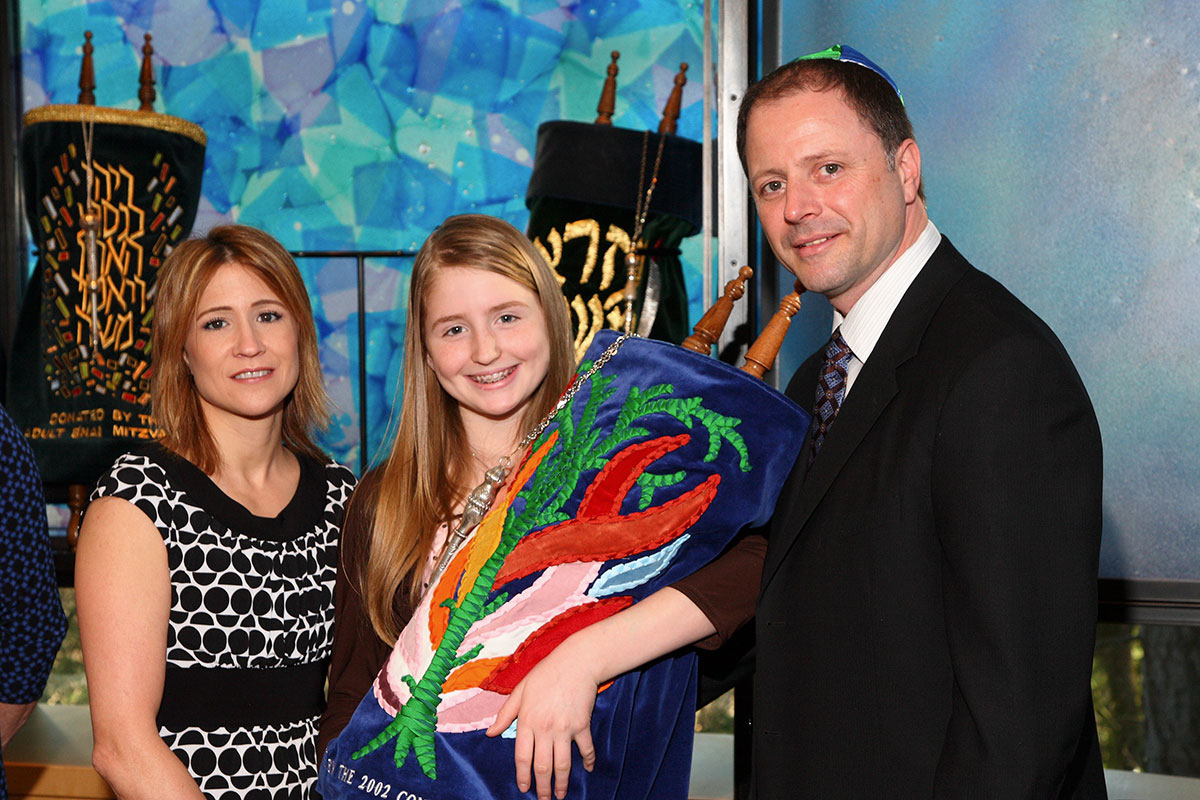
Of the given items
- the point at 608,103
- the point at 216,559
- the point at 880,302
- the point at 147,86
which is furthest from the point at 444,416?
the point at 147,86

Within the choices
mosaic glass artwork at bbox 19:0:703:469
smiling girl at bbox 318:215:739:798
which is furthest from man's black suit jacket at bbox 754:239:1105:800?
mosaic glass artwork at bbox 19:0:703:469

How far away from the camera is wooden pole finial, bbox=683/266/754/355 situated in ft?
4.33

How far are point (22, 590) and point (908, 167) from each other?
1.21 metres

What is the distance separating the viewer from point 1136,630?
272 centimetres

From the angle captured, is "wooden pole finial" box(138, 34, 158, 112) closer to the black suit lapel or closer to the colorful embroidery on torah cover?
the colorful embroidery on torah cover

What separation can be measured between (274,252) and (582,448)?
68 cm

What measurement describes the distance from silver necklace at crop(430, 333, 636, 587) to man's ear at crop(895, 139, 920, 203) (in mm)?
351

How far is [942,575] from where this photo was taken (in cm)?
103

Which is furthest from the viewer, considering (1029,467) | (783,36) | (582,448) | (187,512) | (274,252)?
(783,36)

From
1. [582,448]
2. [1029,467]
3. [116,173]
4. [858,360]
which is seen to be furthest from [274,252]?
[116,173]

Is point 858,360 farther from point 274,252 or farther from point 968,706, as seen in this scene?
point 274,252

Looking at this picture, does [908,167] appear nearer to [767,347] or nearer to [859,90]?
[859,90]

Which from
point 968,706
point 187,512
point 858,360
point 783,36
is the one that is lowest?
point 968,706

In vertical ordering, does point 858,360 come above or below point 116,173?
→ below
